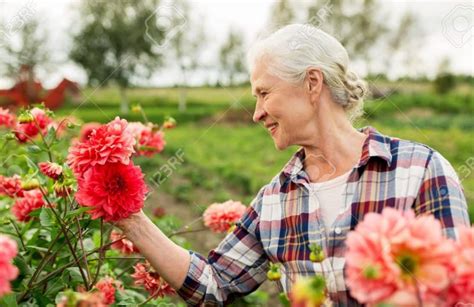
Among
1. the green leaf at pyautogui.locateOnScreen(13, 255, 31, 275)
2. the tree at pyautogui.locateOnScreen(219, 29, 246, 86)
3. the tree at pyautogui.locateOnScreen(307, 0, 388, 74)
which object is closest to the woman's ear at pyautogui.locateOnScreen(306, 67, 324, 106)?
the green leaf at pyautogui.locateOnScreen(13, 255, 31, 275)

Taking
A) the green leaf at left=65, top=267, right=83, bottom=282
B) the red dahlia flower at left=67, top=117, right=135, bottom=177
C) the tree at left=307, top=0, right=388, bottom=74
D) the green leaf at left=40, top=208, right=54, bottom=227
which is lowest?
the tree at left=307, top=0, right=388, bottom=74

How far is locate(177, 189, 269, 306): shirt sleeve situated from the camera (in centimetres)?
185

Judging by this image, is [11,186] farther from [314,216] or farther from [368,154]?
→ [368,154]

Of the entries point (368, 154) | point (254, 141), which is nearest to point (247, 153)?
point (254, 141)

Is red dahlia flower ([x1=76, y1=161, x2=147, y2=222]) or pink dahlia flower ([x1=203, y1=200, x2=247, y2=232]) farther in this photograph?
pink dahlia flower ([x1=203, y1=200, x2=247, y2=232])

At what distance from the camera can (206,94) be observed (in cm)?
3234

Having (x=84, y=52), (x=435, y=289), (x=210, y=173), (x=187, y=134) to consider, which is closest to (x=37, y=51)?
(x=84, y=52)

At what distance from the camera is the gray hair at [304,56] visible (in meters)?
1.77

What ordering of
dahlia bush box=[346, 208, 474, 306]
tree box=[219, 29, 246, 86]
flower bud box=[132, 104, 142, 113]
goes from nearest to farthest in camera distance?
1. dahlia bush box=[346, 208, 474, 306]
2. flower bud box=[132, 104, 142, 113]
3. tree box=[219, 29, 246, 86]

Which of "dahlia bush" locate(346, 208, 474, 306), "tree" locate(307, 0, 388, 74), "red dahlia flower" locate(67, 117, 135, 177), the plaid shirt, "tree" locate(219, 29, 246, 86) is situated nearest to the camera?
"dahlia bush" locate(346, 208, 474, 306)

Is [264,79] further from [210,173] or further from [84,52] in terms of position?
[84,52]

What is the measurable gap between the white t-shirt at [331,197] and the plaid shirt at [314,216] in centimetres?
2

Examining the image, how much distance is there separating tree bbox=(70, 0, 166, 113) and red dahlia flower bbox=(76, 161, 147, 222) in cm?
2444

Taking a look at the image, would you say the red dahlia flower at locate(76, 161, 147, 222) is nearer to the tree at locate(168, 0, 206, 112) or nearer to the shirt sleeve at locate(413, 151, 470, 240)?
the shirt sleeve at locate(413, 151, 470, 240)
